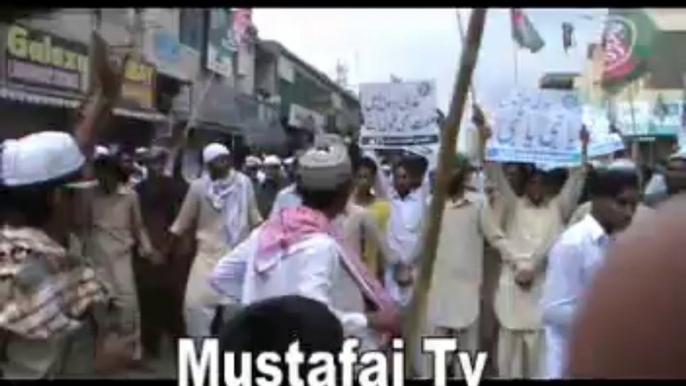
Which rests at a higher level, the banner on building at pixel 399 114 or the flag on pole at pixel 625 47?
the flag on pole at pixel 625 47

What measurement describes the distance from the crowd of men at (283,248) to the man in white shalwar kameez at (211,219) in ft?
0.03

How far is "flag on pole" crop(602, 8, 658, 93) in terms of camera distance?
59.2 feet

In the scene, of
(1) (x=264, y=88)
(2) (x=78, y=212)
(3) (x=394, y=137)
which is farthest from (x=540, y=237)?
(1) (x=264, y=88)

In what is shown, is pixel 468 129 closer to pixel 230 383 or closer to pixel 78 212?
pixel 78 212

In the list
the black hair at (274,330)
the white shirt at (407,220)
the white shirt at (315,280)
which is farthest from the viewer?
the white shirt at (407,220)

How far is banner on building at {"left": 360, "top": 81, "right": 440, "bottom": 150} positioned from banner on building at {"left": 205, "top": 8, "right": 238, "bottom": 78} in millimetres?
15559

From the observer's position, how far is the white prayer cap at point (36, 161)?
3.06 metres

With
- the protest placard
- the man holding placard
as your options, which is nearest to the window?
the protest placard

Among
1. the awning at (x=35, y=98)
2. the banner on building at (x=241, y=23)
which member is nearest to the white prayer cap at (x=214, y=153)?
the awning at (x=35, y=98)

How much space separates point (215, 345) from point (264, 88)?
35909 millimetres

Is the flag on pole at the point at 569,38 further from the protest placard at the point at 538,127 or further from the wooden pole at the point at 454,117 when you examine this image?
the wooden pole at the point at 454,117

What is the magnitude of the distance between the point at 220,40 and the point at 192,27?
1.91 meters

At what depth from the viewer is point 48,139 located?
310 cm

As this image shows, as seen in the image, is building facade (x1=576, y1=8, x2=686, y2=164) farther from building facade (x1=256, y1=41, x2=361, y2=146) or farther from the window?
the window
